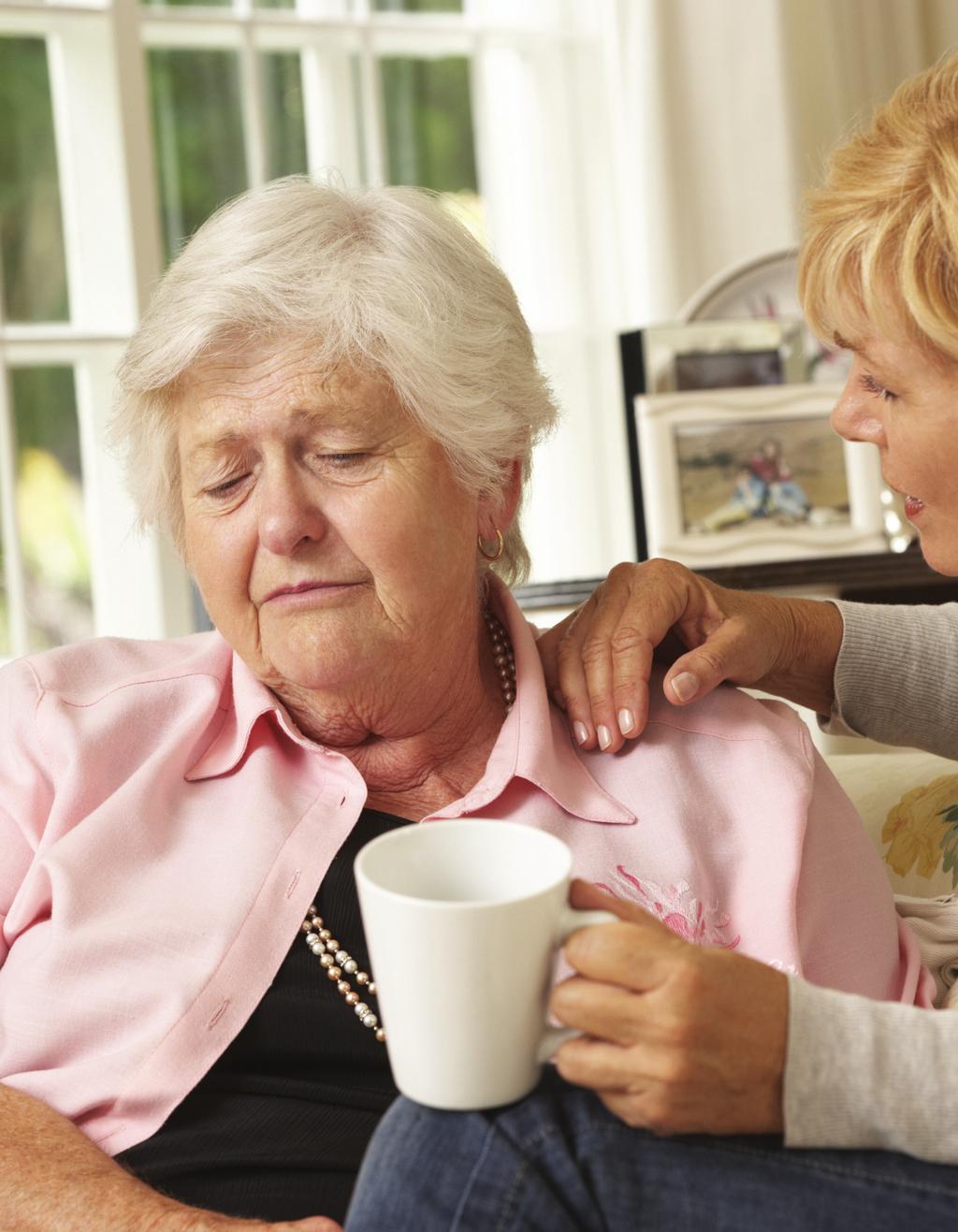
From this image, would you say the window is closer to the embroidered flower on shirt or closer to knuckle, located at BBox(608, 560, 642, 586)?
knuckle, located at BBox(608, 560, 642, 586)

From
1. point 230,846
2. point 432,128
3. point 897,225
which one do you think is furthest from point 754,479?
point 230,846

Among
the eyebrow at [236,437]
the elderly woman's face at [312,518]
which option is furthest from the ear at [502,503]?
the eyebrow at [236,437]

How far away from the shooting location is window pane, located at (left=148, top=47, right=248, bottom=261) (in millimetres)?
3227

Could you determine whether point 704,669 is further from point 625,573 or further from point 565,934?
point 565,934

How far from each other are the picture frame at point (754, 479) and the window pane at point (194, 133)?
114 cm

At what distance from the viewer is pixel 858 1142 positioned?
0.90 metres

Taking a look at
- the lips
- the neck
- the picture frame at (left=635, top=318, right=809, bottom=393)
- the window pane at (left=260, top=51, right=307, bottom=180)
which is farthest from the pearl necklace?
the window pane at (left=260, top=51, right=307, bottom=180)

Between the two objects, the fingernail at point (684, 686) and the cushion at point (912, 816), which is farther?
the cushion at point (912, 816)

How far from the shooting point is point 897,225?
1.28 m

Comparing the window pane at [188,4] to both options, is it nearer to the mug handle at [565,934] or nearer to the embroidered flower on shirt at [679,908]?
the embroidered flower on shirt at [679,908]

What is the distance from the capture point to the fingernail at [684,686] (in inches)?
55.3

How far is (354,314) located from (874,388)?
511 millimetres

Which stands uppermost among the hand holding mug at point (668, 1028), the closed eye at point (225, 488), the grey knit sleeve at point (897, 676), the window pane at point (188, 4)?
the window pane at point (188, 4)

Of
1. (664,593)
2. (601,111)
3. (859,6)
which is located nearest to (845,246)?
(664,593)
